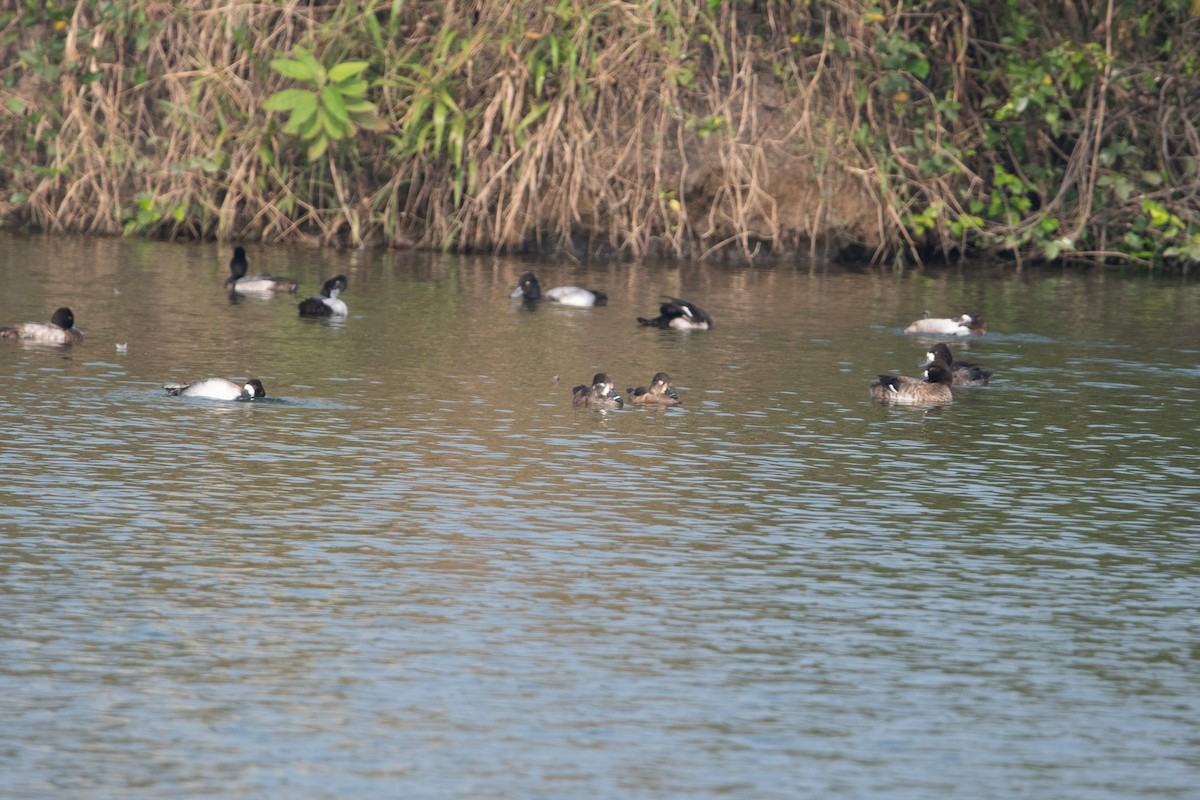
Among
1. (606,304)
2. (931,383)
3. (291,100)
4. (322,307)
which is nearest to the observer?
(931,383)

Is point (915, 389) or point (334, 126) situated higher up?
point (334, 126)

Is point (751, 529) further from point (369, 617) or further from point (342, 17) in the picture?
point (342, 17)

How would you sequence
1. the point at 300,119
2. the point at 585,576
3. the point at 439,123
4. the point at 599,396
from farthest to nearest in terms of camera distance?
the point at 439,123 < the point at 300,119 < the point at 599,396 < the point at 585,576

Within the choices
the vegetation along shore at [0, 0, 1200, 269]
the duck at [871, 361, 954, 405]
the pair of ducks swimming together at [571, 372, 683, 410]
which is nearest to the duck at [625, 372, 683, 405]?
the pair of ducks swimming together at [571, 372, 683, 410]

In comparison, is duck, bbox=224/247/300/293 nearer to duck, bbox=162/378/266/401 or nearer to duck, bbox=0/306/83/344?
duck, bbox=0/306/83/344

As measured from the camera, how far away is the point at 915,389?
15539mm

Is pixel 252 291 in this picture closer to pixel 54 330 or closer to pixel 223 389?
pixel 54 330

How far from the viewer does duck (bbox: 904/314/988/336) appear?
19500 mm

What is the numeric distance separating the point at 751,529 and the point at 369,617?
2.65 m

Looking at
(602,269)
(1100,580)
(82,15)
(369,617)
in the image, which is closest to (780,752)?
(369,617)

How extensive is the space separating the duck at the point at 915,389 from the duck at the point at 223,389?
14.9ft

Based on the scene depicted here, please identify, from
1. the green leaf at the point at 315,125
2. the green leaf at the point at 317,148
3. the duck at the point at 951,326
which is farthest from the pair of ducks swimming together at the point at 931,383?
the green leaf at the point at 315,125

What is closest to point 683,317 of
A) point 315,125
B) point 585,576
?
point 315,125

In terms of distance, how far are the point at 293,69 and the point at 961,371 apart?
12224 mm
